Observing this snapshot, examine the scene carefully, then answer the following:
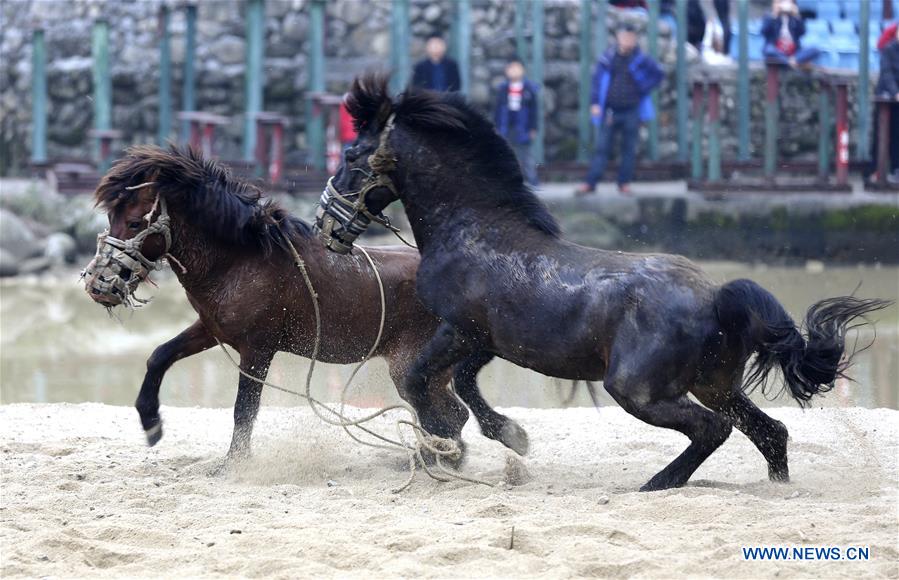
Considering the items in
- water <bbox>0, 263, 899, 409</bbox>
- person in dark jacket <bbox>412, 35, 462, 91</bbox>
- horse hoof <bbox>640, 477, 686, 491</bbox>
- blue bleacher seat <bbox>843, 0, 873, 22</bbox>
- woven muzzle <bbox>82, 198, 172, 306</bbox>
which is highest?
blue bleacher seat <bbox>843, 0, 873, 22</bbox>

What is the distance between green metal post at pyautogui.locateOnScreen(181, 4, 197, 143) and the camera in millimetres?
17328

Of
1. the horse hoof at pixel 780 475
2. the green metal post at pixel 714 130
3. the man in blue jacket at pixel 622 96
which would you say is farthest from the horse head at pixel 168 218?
the green metal post at pixel 714 130

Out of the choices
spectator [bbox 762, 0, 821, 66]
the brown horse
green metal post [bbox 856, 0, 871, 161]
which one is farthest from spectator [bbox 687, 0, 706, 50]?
the brown horse

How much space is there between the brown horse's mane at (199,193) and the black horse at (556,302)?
0.50 metres

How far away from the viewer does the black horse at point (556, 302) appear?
5242 mm

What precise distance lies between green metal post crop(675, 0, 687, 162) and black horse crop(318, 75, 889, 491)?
449 inches

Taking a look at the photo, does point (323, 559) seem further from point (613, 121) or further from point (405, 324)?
point (613, 121)

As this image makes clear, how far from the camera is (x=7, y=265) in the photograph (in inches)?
563

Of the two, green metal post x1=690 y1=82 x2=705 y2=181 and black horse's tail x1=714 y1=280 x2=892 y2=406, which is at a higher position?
green metal post x1=690 y1=82 x2=705 y2=181

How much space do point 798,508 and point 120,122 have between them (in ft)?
50.2

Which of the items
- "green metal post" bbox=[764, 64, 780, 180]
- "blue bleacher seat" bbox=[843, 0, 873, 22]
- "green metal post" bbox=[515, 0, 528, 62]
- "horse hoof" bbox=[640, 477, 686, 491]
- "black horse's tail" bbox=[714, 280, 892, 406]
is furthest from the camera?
"blue bleacher seat" bbox=[843, 0, 873, 22]

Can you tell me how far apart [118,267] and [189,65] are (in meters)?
12.4

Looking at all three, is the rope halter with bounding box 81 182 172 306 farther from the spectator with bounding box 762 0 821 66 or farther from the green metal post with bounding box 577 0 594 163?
the spectator with bounding box 762 0 821 66

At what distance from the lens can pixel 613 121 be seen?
14875 mm
